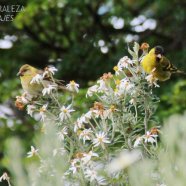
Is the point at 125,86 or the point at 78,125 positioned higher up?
the point at 125,86

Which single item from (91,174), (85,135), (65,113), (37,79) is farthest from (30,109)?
(91,174)

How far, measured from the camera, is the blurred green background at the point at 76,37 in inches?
291

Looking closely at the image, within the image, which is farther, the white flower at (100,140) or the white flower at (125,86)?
the white flower at (125,86)

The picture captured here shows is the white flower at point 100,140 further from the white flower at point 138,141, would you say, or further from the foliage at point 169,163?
the foliage at point 169,163

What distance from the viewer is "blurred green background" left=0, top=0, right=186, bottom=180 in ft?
24.2

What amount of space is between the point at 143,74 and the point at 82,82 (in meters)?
5.34

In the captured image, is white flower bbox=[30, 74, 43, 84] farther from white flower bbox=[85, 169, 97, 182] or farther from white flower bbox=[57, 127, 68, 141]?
white flower bbox=[85, 169, 97, 182]

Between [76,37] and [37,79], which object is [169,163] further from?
[76,37]

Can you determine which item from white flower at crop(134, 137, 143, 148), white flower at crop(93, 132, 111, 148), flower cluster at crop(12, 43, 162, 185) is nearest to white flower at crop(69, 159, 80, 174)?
flower cluster at crop(12, 43, 162, 185)

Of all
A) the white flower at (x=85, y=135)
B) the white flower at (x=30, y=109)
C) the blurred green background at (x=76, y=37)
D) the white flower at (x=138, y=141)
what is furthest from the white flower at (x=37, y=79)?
the blurred green background at (x=76, y=37)

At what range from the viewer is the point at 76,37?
855 cm

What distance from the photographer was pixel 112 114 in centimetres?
213

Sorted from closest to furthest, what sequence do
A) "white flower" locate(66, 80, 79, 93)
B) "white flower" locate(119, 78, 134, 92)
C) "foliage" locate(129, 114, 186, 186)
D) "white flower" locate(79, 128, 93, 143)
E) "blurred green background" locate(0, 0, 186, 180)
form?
"foliage" locate(129, 114, 186, 186) → "white flower" locate(79, 128, 93, 143) → "white flower" locate(119, 78, 134, 92) → "white flower" locate(66, 80, 79, 93) → "blurred green background" locate(0, 0, 186, 180)

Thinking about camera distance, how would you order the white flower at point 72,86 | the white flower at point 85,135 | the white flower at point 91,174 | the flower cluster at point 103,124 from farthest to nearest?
the white flower at point 72,86 < the white flower at point 85,135 < the flower cluster at point 103,124 < the white flower at point 91,174
